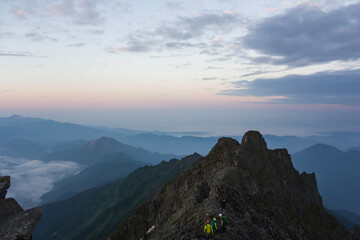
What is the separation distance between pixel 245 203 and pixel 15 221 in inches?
1692

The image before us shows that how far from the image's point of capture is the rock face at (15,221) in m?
35.6

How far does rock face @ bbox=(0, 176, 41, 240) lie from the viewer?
3556 cm

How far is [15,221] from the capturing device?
38.6m

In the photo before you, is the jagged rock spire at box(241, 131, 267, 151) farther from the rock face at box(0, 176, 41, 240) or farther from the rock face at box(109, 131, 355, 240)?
the rock face at box(0, 176, 41, 240)

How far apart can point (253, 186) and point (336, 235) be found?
48803mm

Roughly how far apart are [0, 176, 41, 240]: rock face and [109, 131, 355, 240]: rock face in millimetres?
21963

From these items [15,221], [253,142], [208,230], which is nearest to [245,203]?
[208,230]

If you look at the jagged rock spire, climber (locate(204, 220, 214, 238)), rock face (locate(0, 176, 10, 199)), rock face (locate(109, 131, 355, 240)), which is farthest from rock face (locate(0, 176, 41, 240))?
the jagged rock spire

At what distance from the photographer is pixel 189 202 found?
47.3 m

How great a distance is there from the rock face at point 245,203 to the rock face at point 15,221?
2196 centimetres

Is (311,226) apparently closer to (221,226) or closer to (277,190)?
(277,190)

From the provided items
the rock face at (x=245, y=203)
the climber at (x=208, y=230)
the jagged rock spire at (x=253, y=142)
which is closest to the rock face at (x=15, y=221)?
the rock face at (x=245, y=203)

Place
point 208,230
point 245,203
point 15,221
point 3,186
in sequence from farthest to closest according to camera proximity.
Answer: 1. point 3,186
2. point 245,203
3. point 15,221
4. point 208,230

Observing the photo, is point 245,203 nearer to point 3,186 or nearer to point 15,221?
point 15,221
